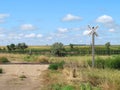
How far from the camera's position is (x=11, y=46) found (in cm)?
12575

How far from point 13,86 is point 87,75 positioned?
4.45m

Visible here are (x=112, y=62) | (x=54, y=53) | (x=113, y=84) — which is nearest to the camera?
(x=113, y=84)

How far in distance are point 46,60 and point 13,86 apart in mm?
34106

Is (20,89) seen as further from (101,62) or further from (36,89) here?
(101,62)

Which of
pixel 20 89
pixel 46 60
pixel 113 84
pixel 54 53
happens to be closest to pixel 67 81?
pixel 20 89

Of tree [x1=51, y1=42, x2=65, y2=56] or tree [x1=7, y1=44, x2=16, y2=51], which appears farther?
tree [x1=7, y1=44, x2=16, y2=51]

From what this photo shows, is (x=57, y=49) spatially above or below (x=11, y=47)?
below

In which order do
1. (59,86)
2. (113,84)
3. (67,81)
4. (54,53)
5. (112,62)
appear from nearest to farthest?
(113,84), (59,86), (67,81), (112,62), (54,53)

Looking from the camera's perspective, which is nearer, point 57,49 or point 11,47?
point 57,49

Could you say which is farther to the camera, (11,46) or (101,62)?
(11,46)

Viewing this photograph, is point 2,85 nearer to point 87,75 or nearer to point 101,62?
point 87,75

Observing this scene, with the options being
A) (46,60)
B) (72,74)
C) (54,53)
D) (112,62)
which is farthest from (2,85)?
(54,53)

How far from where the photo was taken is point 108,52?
3499 inches

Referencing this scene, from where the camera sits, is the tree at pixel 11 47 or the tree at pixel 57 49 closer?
the tree at pixel 57 49
